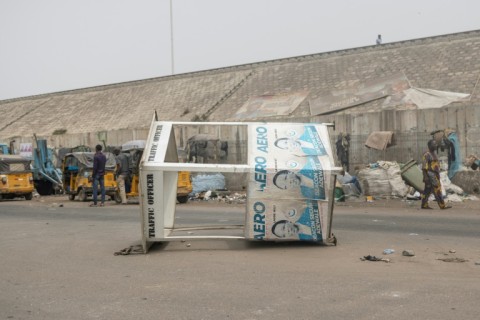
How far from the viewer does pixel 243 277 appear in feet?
24.6

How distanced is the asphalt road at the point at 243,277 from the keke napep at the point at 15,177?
1239 centimetres

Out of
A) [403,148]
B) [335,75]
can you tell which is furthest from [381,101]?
[403,148]

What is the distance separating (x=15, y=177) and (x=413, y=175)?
14566mm

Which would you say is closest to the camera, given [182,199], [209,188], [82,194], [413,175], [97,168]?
[97,168]

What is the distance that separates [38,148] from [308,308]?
990 inches

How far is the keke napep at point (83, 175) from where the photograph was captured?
2219 centimetres

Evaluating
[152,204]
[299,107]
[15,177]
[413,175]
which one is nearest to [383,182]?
[413,175]

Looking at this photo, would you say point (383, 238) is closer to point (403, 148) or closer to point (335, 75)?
point (403, 148)

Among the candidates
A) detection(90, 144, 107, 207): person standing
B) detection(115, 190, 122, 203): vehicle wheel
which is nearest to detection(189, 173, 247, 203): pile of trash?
detection(115, 190, 122, 203): vehicle wheel

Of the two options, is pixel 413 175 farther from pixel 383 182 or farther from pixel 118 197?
pixel 118 197

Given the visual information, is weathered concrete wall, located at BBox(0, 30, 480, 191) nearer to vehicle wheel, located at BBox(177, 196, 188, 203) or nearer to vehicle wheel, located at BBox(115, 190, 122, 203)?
vehicle wheel, located at BBox(177, 196, 188, 203)

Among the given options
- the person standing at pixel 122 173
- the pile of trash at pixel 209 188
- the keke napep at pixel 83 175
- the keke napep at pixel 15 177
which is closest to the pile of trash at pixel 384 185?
the pile of trash at pixel 209 188

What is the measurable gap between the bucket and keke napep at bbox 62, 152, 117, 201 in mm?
9558

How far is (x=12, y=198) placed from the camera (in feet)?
87.5
